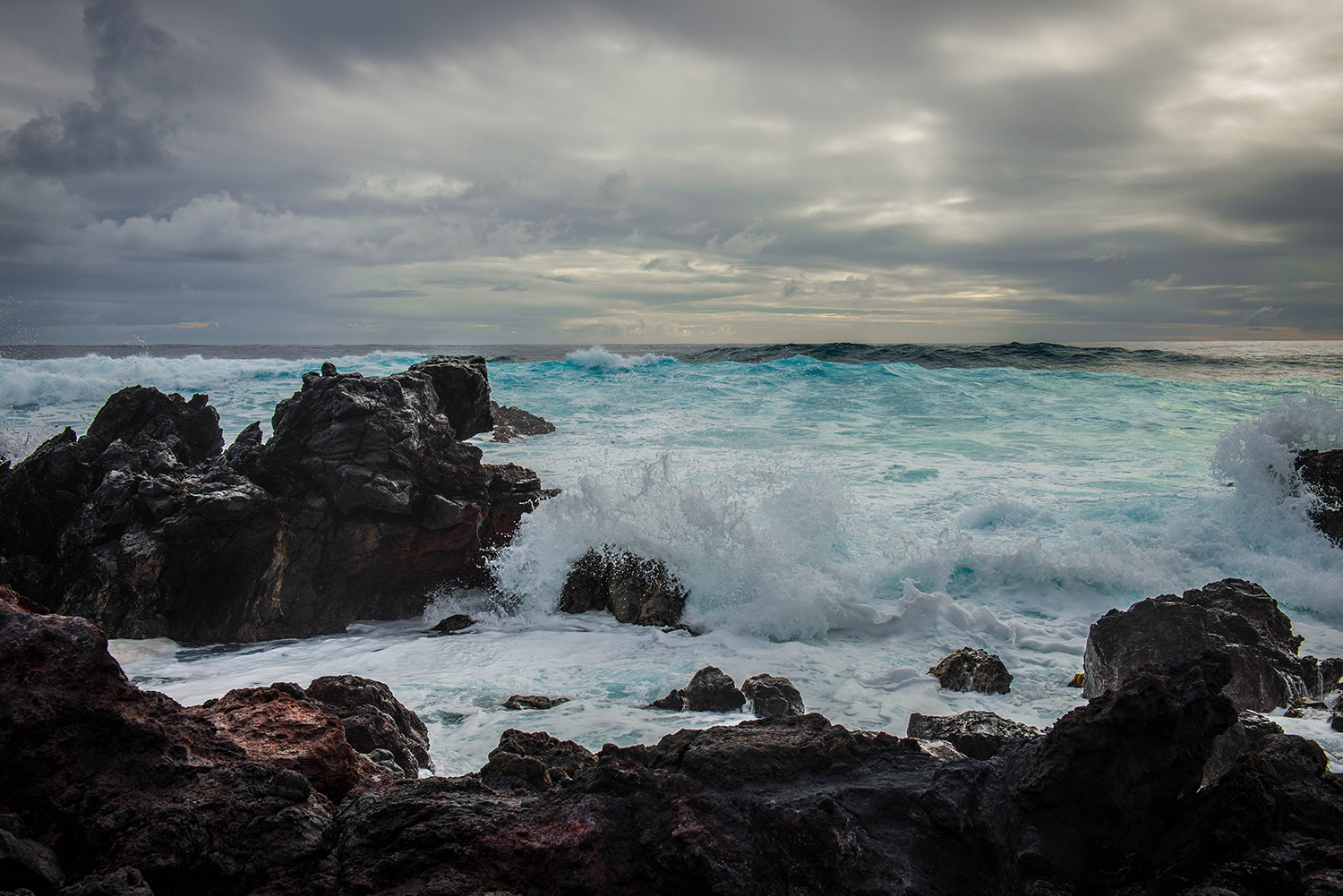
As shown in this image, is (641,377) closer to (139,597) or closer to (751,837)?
(139,597)

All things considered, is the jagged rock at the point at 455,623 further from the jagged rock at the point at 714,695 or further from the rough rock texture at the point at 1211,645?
the rough rock texture at the point at 1211,645

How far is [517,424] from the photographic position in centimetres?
1859

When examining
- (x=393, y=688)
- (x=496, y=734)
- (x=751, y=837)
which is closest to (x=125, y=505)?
(x=393, y=688)

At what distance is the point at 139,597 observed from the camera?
19.8 ft

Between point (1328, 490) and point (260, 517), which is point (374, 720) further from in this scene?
point (1328, 490)

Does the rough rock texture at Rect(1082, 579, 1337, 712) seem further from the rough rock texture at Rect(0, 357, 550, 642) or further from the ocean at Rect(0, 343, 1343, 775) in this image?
the rough rock texture at Rect(0, 357, 550, 642)

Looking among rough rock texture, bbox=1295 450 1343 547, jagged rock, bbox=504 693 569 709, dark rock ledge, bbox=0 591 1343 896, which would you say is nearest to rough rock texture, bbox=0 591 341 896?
dark rock ledge, bbox=0 591 1343 896

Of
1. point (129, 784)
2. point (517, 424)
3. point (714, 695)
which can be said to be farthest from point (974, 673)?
point (517, 424)

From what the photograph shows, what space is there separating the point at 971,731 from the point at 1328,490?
25.1ft

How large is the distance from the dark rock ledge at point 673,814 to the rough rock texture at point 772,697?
87.5 inches

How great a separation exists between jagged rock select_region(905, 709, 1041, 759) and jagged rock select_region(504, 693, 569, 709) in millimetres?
2491

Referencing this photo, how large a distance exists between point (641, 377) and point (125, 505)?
998 inches

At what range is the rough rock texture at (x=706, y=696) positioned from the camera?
4691mm

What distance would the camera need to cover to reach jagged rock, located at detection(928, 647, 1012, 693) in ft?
17.3
